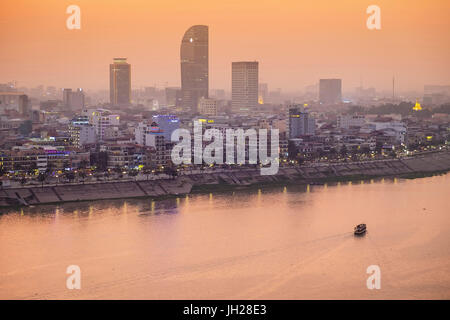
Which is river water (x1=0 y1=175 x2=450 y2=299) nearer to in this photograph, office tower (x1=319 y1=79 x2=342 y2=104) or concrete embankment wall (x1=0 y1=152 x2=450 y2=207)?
concrete embankment wall (x1=0 y1=152 x2=450 y2=207)

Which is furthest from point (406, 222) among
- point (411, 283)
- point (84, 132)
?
point (84, 132)

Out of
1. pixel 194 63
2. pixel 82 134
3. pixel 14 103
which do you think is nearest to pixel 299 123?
pixel 82 134

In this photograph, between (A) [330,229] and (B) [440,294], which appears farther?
(A) [330,229]

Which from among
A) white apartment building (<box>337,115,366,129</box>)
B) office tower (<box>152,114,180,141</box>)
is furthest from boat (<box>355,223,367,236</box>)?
white apartment building (<box>337,115,366,129</box>)

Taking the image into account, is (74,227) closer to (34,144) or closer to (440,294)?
(440,294)
